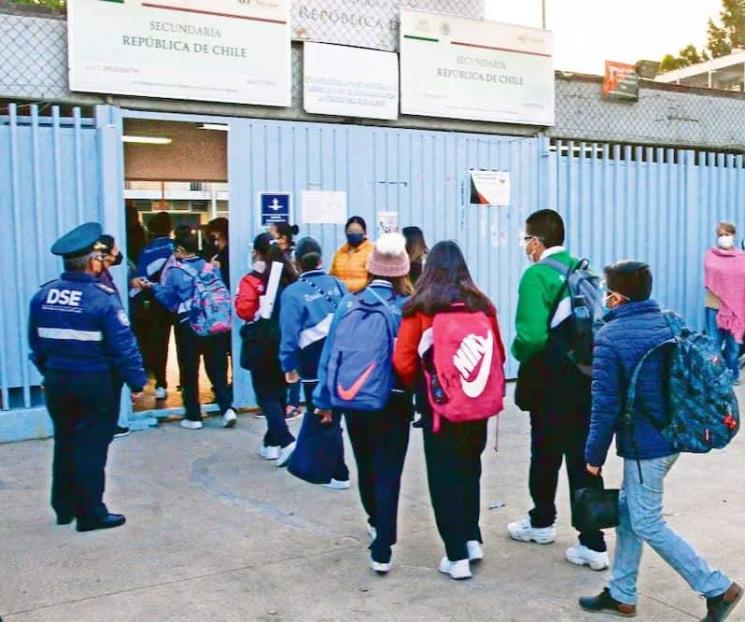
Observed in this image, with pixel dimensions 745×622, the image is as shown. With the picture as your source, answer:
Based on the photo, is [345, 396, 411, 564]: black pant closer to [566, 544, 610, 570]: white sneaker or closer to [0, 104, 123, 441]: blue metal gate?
[566, 544, 610, 570]: white sneaker

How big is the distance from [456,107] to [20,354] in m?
4.83

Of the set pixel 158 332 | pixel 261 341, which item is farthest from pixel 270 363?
pixel 158 332

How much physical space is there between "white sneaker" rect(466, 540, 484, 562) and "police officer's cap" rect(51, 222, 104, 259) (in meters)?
2.72

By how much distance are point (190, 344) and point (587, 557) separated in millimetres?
4383

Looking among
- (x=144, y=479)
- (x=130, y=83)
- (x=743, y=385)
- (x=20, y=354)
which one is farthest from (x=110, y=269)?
(x=743, y=385)

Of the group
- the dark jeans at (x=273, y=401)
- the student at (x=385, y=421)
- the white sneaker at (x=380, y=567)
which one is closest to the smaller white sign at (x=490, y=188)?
the dark jeans at (x=273, y=401)

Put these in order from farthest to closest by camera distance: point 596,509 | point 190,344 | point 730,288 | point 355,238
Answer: point 730,288
point 355,238
point 190,344
point 596,509

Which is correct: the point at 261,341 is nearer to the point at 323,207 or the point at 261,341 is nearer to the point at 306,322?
the point at 306,322

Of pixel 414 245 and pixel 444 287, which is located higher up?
pixel 414 245

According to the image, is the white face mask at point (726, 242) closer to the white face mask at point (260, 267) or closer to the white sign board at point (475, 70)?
the white sign board at point (475, 70)

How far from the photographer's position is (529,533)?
Result: 5.28 meters

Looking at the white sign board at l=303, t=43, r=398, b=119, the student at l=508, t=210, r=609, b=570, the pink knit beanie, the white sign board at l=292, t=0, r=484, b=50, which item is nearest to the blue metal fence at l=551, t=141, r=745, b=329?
the white sign board at l=303, t=43, r=398, b=119

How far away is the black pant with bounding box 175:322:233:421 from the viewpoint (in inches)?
320

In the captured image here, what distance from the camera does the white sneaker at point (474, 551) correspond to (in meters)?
4.91
